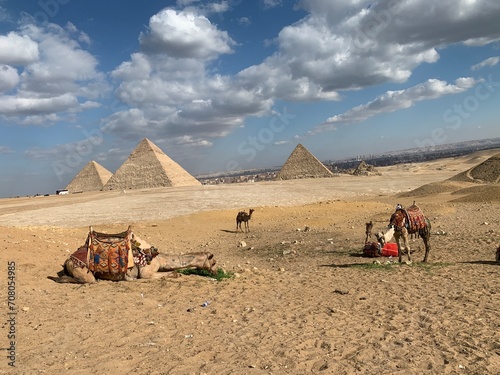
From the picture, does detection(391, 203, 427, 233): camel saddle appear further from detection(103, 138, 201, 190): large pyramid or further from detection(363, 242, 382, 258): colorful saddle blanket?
detection(103, 138, 201, 190): large pyramid

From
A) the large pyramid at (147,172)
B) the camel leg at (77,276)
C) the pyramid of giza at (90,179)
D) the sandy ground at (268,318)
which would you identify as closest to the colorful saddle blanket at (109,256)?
the camel leg at (77,276)

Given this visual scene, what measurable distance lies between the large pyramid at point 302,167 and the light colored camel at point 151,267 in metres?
71.5

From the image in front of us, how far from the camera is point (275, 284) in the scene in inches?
307

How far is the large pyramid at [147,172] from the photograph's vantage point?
3005 inches

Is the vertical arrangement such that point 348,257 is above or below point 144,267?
below

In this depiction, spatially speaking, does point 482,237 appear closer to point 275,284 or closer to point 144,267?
point 275,284

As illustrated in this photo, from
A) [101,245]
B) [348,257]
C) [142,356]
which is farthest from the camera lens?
[348,257]

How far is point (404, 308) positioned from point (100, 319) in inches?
183

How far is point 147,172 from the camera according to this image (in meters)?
79.0

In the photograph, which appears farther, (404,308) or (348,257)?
(348,257)

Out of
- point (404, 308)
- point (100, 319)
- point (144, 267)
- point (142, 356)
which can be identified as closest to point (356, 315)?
point (404, 308)

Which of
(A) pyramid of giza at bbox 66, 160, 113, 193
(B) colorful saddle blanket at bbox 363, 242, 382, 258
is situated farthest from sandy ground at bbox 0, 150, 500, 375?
(A) pyramid of giza at bbox 66, 160, 113, 193

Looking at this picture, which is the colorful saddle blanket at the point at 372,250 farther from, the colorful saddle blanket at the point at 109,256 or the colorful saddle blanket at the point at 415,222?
the colorful saddle blanket at the point at 109,256

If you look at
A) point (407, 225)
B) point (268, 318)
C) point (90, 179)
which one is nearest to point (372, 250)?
point (407, 225)
